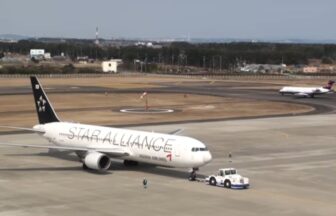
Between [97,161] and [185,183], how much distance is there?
7.64 m

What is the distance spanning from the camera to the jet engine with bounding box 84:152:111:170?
49.2 meters

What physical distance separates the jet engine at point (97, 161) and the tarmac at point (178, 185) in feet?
2.13

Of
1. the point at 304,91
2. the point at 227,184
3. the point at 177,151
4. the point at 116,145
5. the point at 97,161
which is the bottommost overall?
the point at 304,91

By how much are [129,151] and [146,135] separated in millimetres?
1872

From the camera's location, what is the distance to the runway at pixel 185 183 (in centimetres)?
3769

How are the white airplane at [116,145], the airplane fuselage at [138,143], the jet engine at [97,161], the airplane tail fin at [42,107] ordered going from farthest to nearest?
the airplane tail fin at [42,107]
the jet engine at [97,161]
the white airplane at [116,145]
the airplane fuselage at [138,143]

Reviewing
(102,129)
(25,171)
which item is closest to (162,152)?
(102,129)

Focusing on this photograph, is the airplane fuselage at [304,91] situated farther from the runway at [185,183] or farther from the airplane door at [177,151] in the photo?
the airplane door at [177,151]

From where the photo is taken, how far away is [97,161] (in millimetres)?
49156

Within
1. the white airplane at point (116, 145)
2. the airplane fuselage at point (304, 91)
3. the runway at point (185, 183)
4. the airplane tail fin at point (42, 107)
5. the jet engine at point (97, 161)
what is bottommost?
the airplane fuselage at point (304, 91)

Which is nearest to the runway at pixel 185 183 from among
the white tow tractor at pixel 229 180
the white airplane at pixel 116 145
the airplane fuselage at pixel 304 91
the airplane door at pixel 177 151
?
the white tow tractor at pixel 229 180

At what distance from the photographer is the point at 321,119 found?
94000 mm

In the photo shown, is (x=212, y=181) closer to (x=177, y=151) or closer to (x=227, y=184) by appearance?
(x=227, y=184)

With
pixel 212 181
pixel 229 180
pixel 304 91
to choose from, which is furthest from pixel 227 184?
pixel 304 91
